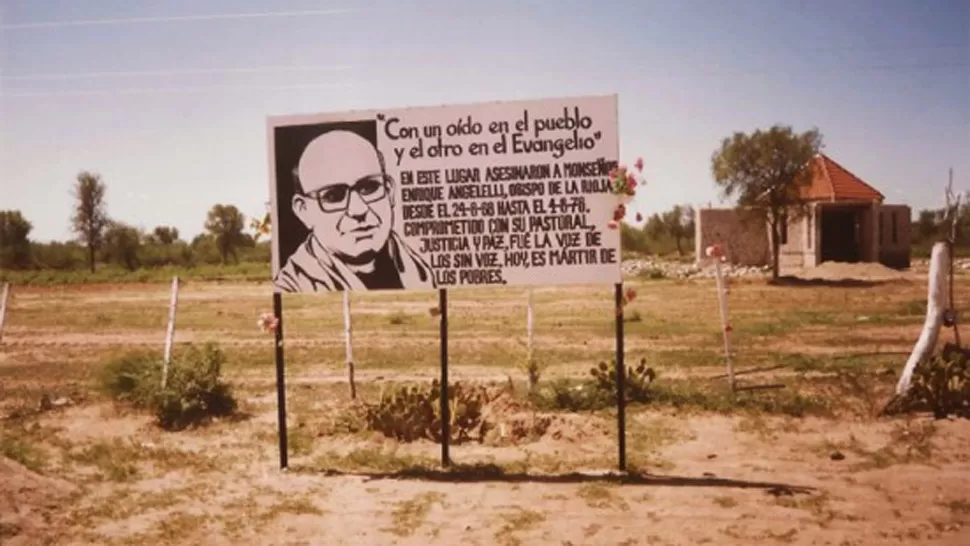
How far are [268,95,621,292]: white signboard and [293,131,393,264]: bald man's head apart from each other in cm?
1

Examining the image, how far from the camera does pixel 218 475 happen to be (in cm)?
746

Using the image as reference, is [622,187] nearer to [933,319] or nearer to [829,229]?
[933,319]

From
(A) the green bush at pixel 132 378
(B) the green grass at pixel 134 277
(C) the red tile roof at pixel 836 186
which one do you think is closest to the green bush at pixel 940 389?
(A) the green bush at pixel 132 378

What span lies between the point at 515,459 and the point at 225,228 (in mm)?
79260

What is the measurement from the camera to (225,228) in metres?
80.4

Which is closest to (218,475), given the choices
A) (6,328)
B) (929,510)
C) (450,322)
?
(929,510)

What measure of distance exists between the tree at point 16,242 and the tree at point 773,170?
59.5 meters

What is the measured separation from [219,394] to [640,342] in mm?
10185

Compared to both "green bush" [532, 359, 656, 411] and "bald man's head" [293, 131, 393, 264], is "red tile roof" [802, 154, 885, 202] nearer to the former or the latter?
"green bush" [532, 359, 656, 411]

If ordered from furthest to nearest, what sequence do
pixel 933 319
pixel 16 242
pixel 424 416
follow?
1. pixel 16 242
2. pixel 933 319
3. pixel 424 416

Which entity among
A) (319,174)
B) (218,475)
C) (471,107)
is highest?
(471,107)

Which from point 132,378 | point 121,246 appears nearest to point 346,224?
point 132,378

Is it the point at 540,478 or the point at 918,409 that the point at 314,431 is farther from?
the point at 918,409

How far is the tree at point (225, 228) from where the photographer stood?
80188mm
